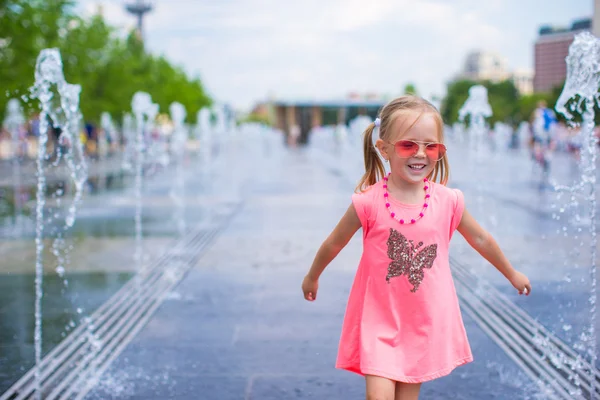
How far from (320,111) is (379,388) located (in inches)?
3525

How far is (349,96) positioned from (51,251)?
8740cm

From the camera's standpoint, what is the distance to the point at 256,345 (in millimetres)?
4625

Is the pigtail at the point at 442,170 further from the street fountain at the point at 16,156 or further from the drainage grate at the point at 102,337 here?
the street fountain at the point at 16,156

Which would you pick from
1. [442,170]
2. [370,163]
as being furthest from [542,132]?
[370,163]

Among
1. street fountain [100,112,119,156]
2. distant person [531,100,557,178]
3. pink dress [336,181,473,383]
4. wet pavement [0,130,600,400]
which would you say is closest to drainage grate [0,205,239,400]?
wet pavement [0,130,600,400]

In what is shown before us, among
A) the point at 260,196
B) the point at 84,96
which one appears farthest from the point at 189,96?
the point at 260,196

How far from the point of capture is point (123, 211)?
1177cm

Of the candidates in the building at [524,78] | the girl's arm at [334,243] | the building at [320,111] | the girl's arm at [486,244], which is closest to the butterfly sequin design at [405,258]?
the girl's arm at [334,243]

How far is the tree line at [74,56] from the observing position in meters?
18.7

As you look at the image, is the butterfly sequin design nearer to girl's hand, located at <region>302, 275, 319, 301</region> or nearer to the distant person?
girl's hand, located at <region>302, 275, 319, 301</region>

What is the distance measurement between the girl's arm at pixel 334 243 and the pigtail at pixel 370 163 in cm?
17

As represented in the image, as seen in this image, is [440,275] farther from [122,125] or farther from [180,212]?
[122,125]

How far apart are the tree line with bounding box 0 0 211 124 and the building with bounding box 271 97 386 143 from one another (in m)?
45.9

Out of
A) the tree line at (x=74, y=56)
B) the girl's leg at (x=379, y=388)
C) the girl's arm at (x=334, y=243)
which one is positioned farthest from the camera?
the tree line at (x=74, y=56)
